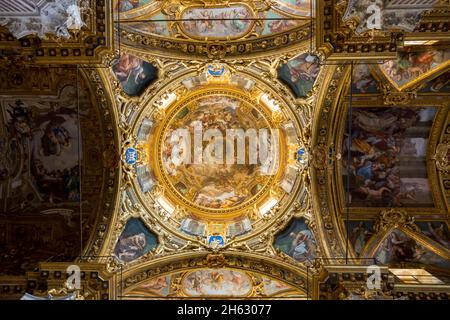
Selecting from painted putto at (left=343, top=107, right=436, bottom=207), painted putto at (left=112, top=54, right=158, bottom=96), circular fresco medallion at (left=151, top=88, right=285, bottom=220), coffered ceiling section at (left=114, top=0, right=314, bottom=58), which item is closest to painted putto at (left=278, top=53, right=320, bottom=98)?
coffered ceiling section at (left=114, top=0, right=314, bottom=58)

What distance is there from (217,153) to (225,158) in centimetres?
31

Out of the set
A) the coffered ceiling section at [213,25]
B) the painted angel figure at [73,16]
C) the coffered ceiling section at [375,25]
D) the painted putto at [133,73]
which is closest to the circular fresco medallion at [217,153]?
the painted putto at [133,73]

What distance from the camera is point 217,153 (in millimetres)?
14195

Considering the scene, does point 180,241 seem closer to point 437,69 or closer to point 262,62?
point 262,62

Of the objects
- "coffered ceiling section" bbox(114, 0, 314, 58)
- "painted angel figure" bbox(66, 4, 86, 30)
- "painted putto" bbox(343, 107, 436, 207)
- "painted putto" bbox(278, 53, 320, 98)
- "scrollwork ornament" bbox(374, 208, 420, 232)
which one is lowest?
"scrollwork ornament" bbox(374, 208, 420, 232)

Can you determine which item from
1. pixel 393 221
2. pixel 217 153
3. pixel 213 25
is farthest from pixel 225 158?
pixel 393 221

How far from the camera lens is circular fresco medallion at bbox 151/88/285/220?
1385 cm

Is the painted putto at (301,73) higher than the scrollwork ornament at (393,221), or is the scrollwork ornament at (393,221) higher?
the painted putto at (301,73)

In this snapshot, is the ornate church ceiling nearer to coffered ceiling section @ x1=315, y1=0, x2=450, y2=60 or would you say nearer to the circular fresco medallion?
the circular fresco medallion

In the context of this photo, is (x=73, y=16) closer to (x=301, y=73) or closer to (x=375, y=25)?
(x=375, y=25)

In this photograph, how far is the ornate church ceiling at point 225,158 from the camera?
12094 mm

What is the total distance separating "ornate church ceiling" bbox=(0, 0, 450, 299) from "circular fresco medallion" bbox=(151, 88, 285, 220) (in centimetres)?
5

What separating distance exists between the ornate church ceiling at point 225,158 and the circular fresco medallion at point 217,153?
46 mm

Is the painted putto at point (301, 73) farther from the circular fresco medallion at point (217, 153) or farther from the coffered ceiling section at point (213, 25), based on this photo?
the circular fresco medallion at point (217, 153)
